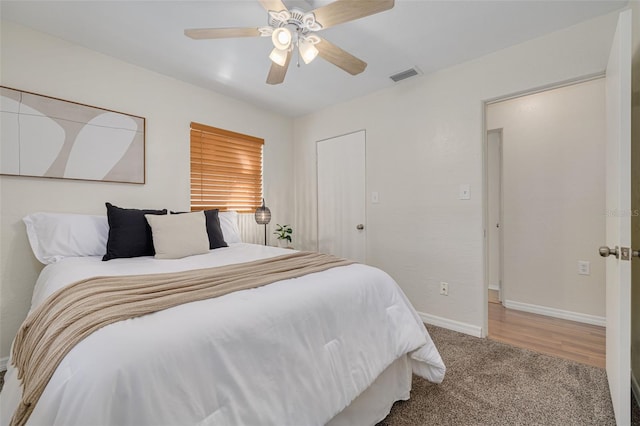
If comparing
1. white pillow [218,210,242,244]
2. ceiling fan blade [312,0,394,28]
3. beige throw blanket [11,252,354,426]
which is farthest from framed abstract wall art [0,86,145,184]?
ceiling fan blade [312,0,394,28]

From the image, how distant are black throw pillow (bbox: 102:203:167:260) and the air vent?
2581mm

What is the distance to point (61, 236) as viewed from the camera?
2.06 meters

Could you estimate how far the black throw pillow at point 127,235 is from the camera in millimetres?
2080

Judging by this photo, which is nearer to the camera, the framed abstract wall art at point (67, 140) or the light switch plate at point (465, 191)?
the framed abstract wall art at point (67, 140)

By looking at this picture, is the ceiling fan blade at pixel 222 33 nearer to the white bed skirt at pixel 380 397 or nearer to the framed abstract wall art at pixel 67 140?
the framed abstract wall art at pixel 67 140

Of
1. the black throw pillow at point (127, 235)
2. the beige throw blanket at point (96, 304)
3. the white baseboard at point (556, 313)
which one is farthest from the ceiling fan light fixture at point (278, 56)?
the white baseboard at point (556, 313)

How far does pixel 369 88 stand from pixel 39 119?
2855 mm

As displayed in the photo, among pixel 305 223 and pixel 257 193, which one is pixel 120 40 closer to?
pixel 257 193

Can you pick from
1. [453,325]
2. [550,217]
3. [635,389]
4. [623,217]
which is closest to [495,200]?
[550,217]

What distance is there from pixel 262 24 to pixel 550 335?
11.3 feet

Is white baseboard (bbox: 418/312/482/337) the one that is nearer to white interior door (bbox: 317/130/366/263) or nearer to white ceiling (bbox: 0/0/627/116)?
white interior door (bbox: 317/130/366/263)

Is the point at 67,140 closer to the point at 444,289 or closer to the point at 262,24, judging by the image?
the point at 262,24

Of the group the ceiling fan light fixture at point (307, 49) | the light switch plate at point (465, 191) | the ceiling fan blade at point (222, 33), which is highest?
the ceiling fan blade at point (222, 33)

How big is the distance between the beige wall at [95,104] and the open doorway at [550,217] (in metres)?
2.89
